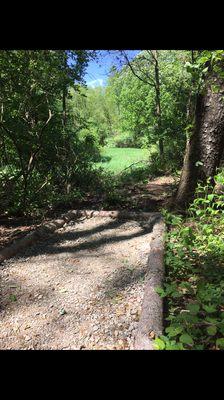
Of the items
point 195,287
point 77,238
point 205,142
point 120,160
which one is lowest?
point 120,160

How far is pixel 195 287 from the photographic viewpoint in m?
2.99

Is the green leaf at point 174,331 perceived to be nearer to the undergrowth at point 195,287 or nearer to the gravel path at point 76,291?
the undergrowth at point 195,287

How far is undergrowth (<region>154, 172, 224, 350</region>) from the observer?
6.95 ft

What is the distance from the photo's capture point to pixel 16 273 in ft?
12.4

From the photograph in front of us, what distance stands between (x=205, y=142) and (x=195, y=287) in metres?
2.63

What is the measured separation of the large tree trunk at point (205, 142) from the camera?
4668 millimetres

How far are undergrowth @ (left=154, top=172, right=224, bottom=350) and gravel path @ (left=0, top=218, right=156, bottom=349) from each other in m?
0.35

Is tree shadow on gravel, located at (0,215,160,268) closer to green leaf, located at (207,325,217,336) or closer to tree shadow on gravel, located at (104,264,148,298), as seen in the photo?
tree shadow on gravel, located at (104,264,148,298)

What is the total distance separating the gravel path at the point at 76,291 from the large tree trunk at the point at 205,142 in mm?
1063

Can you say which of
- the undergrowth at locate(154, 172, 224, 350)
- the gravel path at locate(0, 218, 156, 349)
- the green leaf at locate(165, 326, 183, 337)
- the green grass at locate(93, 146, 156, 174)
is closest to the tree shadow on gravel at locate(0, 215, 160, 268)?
the gravel path at locate(0, 218, 156, 349)

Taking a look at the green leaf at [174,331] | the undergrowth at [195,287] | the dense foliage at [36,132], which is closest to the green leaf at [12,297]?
the undergrowth at [195,287]

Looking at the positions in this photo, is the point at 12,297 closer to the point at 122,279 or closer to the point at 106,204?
the point at 122,279

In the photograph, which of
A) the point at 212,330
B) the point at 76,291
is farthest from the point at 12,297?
the point at 212,330
